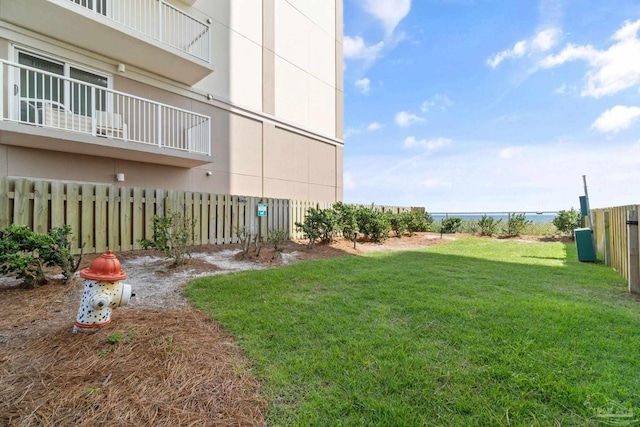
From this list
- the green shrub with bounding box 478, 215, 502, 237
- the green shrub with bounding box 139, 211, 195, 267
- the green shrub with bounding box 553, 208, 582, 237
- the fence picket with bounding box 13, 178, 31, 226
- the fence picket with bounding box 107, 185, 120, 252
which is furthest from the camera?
the green shrub with bounding box 478, 215, 502, 237

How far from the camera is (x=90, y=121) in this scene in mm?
8219

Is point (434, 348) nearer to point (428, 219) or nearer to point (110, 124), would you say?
point (110, 124)

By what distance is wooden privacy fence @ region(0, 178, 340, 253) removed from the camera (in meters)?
5.91

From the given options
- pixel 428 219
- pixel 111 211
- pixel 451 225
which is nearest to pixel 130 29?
pixel 111 211

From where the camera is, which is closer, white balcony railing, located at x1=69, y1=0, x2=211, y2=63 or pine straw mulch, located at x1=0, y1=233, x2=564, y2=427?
pine straw mulch, located at x1=0, y1=233, x2=564, y2=427

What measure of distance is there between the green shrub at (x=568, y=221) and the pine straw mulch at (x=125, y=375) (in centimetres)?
1660

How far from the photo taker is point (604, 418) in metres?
1.80

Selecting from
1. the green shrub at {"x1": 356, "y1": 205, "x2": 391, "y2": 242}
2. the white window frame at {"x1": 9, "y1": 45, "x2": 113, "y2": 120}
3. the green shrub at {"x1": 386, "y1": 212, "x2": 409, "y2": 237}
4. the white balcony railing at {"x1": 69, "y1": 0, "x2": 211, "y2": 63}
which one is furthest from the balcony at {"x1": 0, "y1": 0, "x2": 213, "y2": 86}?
the green shrub at {"x1": 386, "y1": 212, "x2": 409, "y2": 237}

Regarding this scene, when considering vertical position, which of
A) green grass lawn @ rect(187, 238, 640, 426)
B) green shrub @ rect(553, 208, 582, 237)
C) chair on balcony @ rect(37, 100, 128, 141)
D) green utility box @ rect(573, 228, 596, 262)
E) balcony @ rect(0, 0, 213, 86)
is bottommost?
green grass lawn @ rect(187, 238, 640, 426)

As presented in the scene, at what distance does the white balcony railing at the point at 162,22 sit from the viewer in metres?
8.55

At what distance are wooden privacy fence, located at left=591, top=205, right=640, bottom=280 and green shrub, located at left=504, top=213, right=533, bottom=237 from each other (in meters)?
7.24

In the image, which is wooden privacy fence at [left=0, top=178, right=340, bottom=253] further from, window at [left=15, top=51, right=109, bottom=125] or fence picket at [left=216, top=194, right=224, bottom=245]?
window at [left=15, top=51, right=109, bottom=125]

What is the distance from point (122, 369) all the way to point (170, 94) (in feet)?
33.1

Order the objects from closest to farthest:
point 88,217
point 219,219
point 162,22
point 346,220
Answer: point 88,217, point 219,219, point 162,22, point 346,220
